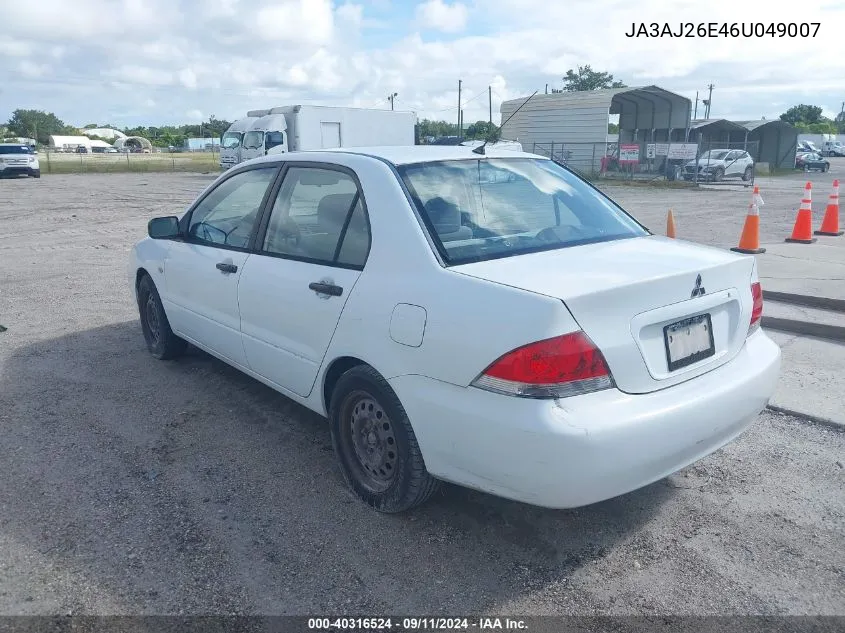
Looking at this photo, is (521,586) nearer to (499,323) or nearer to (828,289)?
(499,323)

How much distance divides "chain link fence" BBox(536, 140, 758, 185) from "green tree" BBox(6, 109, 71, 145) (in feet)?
282

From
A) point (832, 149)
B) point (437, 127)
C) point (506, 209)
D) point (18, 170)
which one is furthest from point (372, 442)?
point (832, 149)

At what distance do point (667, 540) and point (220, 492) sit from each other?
7.09 ft

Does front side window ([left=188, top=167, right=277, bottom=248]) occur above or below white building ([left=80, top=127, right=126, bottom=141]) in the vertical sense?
below

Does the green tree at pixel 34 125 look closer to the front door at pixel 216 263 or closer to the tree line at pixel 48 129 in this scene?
the tree line at pixel 48 129

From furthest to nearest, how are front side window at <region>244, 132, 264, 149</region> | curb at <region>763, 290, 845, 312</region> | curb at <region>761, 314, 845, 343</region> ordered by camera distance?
front side window at <region>244, 132, 264, 149</region> → curb at <region>763, 290, 845, 312</region> → curb at <region>761, 314, 845, 343</region>

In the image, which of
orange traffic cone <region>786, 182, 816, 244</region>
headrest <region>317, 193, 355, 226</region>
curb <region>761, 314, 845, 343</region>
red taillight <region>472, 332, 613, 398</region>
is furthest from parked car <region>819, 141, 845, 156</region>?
red taillight <region>472, 332, 613, 398</region>

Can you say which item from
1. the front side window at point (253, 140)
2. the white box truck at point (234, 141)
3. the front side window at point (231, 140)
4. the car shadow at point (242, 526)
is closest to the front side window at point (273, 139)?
the front side window at point (253, 140)

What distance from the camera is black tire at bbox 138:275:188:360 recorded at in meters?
5.46

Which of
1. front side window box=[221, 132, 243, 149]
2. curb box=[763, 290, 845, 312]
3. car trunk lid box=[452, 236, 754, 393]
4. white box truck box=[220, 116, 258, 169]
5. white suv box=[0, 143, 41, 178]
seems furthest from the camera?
white suv box=[0, 143, 41, 178]

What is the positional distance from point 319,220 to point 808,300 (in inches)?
205

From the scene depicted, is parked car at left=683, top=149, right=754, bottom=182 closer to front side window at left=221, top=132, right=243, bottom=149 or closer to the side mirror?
front side window at left=221, top=132, right=243, bottom=149

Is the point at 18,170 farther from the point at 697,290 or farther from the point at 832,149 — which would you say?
the point at 832,149

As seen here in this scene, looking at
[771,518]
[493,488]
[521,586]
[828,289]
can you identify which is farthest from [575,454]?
[828,289]
